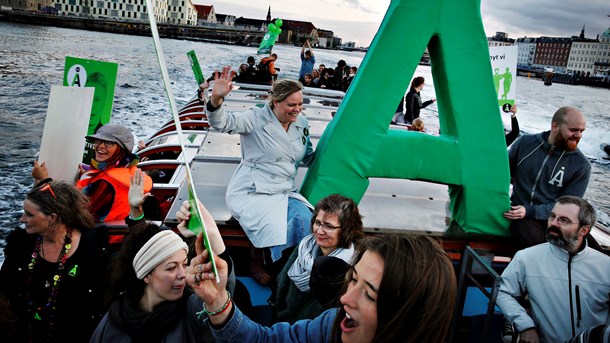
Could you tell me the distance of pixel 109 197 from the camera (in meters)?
3.39

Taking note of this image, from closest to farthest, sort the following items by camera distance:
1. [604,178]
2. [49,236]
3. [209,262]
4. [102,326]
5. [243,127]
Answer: [209,262] < [102,326] < [49,236] < [243,127] < [604,178]

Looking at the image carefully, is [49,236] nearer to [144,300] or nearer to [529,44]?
[144,300]

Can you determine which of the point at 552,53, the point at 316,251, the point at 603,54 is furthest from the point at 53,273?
the point at 552,53

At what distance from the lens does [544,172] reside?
11.7 ft

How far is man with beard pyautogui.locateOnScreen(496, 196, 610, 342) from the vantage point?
2.68m

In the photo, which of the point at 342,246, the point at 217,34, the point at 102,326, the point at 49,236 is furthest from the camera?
the point at 217,34

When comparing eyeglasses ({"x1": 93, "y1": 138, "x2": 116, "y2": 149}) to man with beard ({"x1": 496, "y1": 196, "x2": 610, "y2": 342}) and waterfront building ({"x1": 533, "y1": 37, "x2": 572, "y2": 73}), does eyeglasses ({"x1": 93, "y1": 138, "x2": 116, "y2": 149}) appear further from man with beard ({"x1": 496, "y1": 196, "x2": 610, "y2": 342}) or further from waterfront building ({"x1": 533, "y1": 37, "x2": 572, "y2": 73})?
waterfront building ({"x1": 533, "y1": 37, "x2": 572, "y2": 73})

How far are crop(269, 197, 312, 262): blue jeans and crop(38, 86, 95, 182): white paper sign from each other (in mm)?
1811

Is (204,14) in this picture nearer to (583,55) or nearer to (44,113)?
(583,55)

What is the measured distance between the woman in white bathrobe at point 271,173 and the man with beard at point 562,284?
1.48 meters

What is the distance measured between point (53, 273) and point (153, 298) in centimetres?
74

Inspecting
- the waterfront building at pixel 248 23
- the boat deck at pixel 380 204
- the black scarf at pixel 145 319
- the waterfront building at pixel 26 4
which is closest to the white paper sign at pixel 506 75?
the boat deck at pixel 380 204

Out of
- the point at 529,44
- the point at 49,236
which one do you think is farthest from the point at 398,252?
the point at 529,44

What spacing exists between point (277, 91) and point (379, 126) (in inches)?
36.6
